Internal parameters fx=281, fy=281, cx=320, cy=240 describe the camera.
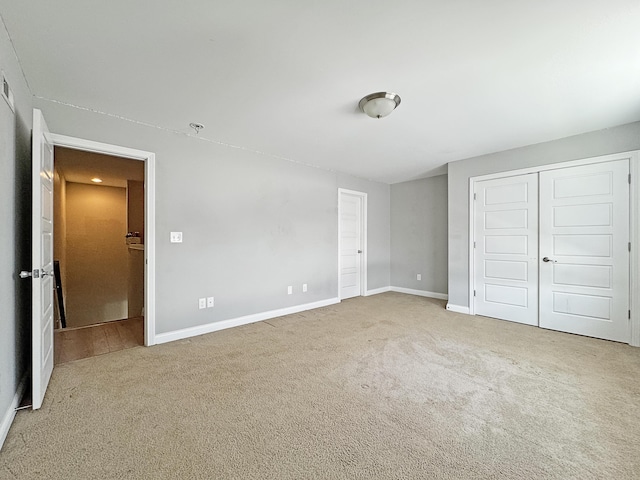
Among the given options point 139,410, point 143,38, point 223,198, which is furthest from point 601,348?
point 143,38

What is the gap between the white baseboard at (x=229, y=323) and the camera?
311cm

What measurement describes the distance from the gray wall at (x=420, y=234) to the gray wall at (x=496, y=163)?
33.6 inches

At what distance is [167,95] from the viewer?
241 centimetres

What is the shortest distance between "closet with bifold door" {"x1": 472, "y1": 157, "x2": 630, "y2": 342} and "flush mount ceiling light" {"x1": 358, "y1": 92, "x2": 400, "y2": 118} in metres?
2.44

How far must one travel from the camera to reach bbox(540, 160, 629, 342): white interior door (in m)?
3.15

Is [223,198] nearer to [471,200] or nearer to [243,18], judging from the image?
[243,18]

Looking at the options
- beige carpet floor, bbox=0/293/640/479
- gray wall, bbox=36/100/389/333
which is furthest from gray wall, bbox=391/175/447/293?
beige carpet floor, bbox=0/293/640/479

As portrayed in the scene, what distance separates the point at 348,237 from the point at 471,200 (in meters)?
2.17

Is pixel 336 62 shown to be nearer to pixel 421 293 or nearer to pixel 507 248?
pixel 507 248

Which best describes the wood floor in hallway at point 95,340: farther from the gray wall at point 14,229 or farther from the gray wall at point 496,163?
the gray wall at point 496,163

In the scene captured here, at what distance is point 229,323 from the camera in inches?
142

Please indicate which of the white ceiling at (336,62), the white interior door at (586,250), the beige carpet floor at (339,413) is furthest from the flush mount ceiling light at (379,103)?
the white interior door at (586,250)

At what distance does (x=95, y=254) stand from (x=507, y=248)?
7.71 metres

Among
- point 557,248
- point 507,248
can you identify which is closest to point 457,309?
point 507,248
